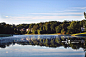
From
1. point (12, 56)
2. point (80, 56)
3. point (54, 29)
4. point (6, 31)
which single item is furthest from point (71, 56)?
point (54, 29)

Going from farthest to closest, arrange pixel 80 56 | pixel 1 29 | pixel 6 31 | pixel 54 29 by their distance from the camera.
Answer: pixel 54 29, pixel 6 31, pixel 1 29, pixel 80 56

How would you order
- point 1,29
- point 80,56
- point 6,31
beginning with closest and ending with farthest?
1. point 80,56
2. point 1,29
3. point 6,31

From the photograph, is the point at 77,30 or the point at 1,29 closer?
the point at 1,29

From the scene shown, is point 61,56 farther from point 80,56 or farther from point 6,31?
point 6,31

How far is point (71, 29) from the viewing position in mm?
143500

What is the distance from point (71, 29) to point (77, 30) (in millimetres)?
6056

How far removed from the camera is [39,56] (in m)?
16.8

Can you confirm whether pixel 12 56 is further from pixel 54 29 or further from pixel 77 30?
pixel 54 29

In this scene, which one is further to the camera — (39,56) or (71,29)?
(71,29)

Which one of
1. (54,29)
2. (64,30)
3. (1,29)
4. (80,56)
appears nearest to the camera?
(80,56)

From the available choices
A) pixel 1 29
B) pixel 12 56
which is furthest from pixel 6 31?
pixel 12 56

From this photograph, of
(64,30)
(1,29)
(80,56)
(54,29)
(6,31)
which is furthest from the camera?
(54,29)

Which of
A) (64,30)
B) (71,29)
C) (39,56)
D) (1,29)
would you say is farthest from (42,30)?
(39,56)

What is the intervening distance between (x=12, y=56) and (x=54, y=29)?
164 m
